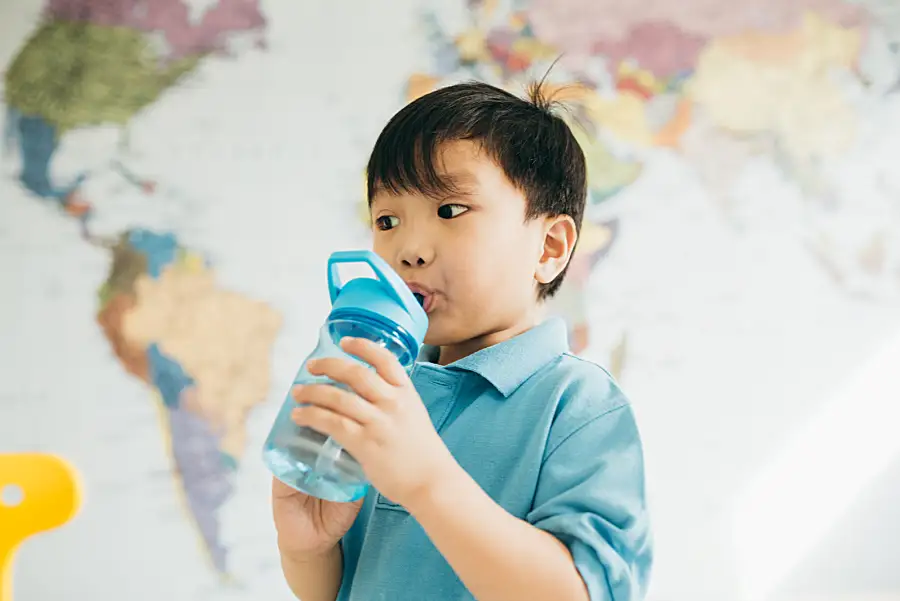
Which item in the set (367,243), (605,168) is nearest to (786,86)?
(605,168)

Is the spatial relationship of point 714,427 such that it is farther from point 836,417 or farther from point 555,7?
point 555,7

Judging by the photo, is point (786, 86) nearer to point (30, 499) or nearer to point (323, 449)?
point (323, 449)

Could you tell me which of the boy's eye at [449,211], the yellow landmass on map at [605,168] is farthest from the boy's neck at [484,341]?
the yellow landmass on map at [605,168]

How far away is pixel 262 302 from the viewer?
1.67 metres

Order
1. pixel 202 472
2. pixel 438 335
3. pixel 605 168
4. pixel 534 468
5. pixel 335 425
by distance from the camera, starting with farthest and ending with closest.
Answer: pixel 605 168
pixel 202 472
pixel 438 335
pixel 534 468
pixel 335 425

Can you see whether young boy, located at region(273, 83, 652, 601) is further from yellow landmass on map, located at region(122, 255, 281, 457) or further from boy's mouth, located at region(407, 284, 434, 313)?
yellow landmass on map, located at region(122, 255, 281, 457)

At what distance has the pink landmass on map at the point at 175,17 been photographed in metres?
1.65

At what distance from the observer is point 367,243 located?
5.67ft

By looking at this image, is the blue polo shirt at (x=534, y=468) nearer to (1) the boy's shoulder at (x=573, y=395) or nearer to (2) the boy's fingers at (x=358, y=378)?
(1) the boy's shoulder at (x=573, y=395)

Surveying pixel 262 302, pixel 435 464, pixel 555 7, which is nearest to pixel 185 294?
pixel 262 302

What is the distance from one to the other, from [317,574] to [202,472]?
1.01 m

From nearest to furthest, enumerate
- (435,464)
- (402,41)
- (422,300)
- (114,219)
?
(435,464) → (422,300) → (114,219) → (402,41)

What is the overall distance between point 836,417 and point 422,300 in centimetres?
146

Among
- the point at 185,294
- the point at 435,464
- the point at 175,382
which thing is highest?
the point at 185,294
